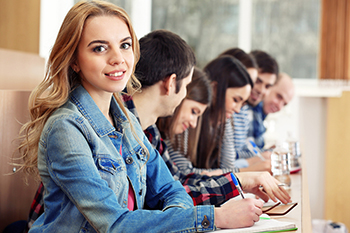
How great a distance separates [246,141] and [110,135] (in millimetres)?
1536

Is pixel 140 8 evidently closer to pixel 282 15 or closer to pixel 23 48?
pixel 282 15

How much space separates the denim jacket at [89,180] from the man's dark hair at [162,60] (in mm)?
371

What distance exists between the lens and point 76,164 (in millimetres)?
777

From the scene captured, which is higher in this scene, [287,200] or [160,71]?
[160,71]

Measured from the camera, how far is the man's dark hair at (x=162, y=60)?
128cm

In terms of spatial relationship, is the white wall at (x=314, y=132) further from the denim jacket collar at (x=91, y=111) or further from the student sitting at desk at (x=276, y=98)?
the denim jacket collar at (x=91, y=111)

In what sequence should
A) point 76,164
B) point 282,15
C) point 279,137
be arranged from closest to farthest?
point 76,164, point 279,137, point 282,15

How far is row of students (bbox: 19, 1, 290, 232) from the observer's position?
0.78 meters

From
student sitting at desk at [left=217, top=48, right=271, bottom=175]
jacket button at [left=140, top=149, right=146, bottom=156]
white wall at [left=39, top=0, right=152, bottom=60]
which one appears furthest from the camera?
white wall at [left=39, top=0, right=152, bottom=60]

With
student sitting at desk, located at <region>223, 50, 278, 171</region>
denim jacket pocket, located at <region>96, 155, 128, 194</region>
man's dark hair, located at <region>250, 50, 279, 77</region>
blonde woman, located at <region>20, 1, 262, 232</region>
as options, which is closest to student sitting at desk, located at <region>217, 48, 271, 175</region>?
student sitting at desk, located at <region>223, 50, 278, 171</region>

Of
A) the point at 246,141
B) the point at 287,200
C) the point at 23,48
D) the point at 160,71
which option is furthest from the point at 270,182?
the point at 23,48

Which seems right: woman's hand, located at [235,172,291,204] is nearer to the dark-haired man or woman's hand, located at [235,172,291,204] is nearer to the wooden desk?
the wooden desk

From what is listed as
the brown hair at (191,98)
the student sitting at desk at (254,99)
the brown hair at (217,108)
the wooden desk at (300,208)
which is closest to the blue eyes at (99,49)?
the wooden desk at (300,208)

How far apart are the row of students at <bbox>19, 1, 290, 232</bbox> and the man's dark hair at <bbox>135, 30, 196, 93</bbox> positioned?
10.3 inches
